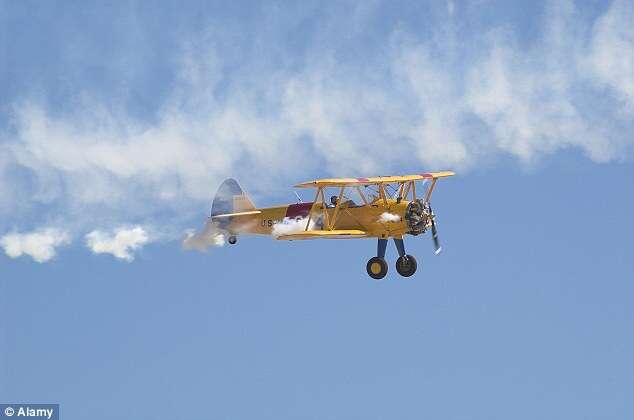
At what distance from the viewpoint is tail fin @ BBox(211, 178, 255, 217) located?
67.1 meters

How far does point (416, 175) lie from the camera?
63750mm

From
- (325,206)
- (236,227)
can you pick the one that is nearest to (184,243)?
(236,227)

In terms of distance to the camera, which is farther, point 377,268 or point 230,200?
point 230,200

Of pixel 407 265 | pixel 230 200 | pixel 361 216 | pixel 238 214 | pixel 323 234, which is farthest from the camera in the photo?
→ pixel 230 200

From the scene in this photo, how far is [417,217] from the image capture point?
61.2m

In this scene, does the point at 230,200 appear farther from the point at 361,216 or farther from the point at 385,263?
the point at 385,263

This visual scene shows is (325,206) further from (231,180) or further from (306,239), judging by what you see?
(231,180)

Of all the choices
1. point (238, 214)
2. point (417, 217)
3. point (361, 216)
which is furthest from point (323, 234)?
point (238, 214)

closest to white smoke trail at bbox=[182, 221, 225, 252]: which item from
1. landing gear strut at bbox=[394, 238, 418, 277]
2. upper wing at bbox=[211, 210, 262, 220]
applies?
upper wing at bbox=[211, 210, 262, 220]

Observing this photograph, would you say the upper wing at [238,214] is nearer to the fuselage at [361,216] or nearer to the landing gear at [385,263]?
the fuselage at [361,216]

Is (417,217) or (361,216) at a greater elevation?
(361,216)

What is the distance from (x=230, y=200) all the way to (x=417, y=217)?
10.1 m

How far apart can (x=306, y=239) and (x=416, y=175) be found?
617cm

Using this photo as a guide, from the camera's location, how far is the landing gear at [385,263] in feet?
203
